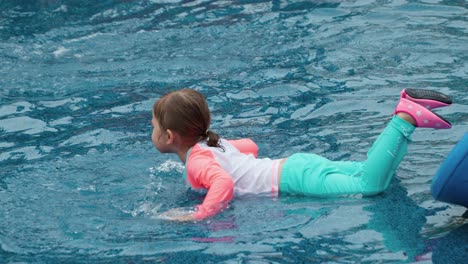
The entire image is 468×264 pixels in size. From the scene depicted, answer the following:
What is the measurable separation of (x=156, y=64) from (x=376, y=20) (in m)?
2.24

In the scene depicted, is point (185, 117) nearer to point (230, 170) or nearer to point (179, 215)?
point (230, 170)

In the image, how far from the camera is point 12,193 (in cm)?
505

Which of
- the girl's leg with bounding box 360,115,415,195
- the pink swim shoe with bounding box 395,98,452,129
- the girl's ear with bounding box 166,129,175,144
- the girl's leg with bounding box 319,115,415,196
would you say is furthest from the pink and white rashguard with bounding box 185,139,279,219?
the pink swim shoe with bounding box 395,98,452,129

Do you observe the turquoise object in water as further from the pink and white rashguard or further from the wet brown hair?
the wet brown hair

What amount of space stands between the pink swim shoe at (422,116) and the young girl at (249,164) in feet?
0.05

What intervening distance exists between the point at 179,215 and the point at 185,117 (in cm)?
55

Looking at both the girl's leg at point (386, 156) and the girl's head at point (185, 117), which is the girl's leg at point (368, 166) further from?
the girl's head at point (185, 117)

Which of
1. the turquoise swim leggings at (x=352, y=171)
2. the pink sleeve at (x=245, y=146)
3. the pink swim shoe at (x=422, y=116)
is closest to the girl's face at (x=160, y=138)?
the pink sleeve at (x=245, y=146)

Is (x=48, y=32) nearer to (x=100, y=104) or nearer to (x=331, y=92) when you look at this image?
(x=100, y=104)

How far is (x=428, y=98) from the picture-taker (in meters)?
4.37

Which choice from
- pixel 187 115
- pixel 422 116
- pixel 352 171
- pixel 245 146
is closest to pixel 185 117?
pixel 187 115

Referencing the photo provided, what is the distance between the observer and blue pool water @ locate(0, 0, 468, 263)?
420 cm

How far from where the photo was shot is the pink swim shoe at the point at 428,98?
436cm

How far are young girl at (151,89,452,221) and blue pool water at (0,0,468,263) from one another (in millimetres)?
85
